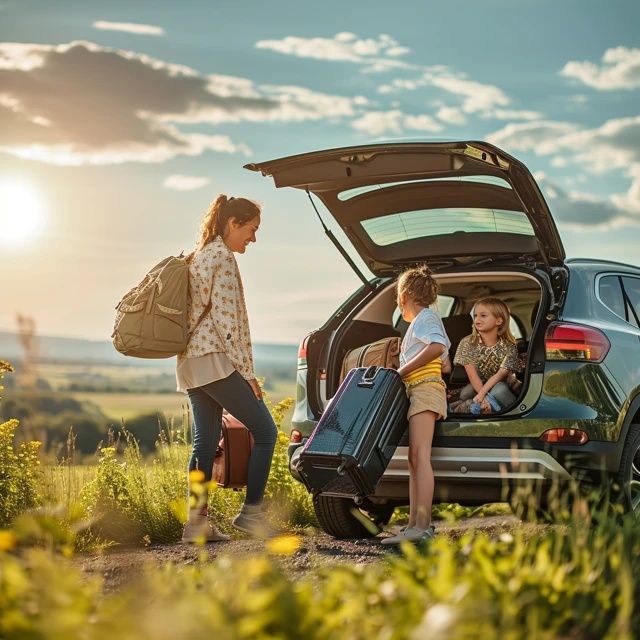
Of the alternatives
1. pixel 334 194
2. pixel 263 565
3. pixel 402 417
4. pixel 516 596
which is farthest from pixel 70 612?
pixel 334 194

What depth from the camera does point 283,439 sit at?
8.37 metres

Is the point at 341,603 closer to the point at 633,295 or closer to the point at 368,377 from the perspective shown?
the point at 368,377

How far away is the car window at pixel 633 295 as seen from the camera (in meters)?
6.57

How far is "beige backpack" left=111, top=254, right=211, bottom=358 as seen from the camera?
6027 mm

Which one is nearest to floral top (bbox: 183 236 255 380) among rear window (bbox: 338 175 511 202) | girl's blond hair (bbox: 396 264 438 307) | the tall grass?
rear window (bbox: 338 175 511 202)

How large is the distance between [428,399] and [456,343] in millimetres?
1809

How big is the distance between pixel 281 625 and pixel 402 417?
3309mm

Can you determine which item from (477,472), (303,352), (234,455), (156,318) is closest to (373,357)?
(303,352)

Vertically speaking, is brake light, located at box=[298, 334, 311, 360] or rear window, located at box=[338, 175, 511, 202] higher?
rear window, located at box=[338, 175, 511, 202]

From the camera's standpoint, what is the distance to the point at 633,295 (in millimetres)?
6691

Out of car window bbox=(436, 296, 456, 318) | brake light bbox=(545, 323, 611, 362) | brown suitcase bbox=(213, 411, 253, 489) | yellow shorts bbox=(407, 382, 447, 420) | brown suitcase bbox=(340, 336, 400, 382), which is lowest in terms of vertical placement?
brown suitcase bbox=(213, 411, 253, 489)

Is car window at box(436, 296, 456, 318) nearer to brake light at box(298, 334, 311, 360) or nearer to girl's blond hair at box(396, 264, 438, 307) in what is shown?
brake light at box(298, 334, 311, 360)

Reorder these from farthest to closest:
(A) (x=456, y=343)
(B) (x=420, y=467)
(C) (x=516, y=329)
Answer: (C) (x=516, y=329), (A) (x=456, y=343), (B) (x=420, y=467)

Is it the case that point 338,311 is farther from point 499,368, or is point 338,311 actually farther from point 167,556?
point 167,556
